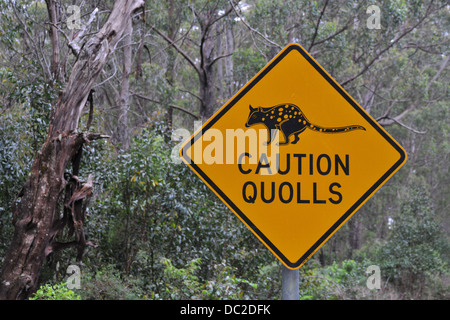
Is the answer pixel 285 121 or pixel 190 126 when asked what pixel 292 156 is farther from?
pixel 190 126

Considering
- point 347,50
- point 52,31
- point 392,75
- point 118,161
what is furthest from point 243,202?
point 392,75

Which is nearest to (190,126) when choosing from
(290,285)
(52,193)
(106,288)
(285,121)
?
(106,288)

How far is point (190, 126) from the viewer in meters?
23.5

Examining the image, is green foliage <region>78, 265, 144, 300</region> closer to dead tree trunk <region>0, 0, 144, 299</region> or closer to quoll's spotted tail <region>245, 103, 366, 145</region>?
dead tree trunk <region>0, 0, 144, 299</region>

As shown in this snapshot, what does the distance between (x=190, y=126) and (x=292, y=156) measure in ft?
68.7

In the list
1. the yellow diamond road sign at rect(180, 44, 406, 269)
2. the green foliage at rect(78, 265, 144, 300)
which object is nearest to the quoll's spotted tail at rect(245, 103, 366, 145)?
the yellow diamond road sign at rect(180, 44, 406, 269)

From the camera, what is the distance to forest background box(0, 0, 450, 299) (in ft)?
23.6

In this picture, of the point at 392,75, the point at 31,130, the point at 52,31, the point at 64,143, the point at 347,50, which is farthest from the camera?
the point at 392,75

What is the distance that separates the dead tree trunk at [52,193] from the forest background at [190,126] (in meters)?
0.26

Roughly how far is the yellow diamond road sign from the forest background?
2.49 m

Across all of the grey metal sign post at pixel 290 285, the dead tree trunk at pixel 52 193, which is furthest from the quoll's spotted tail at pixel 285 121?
the dead tree trunk at pixel 52 193

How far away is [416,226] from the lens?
1738 centimetres
